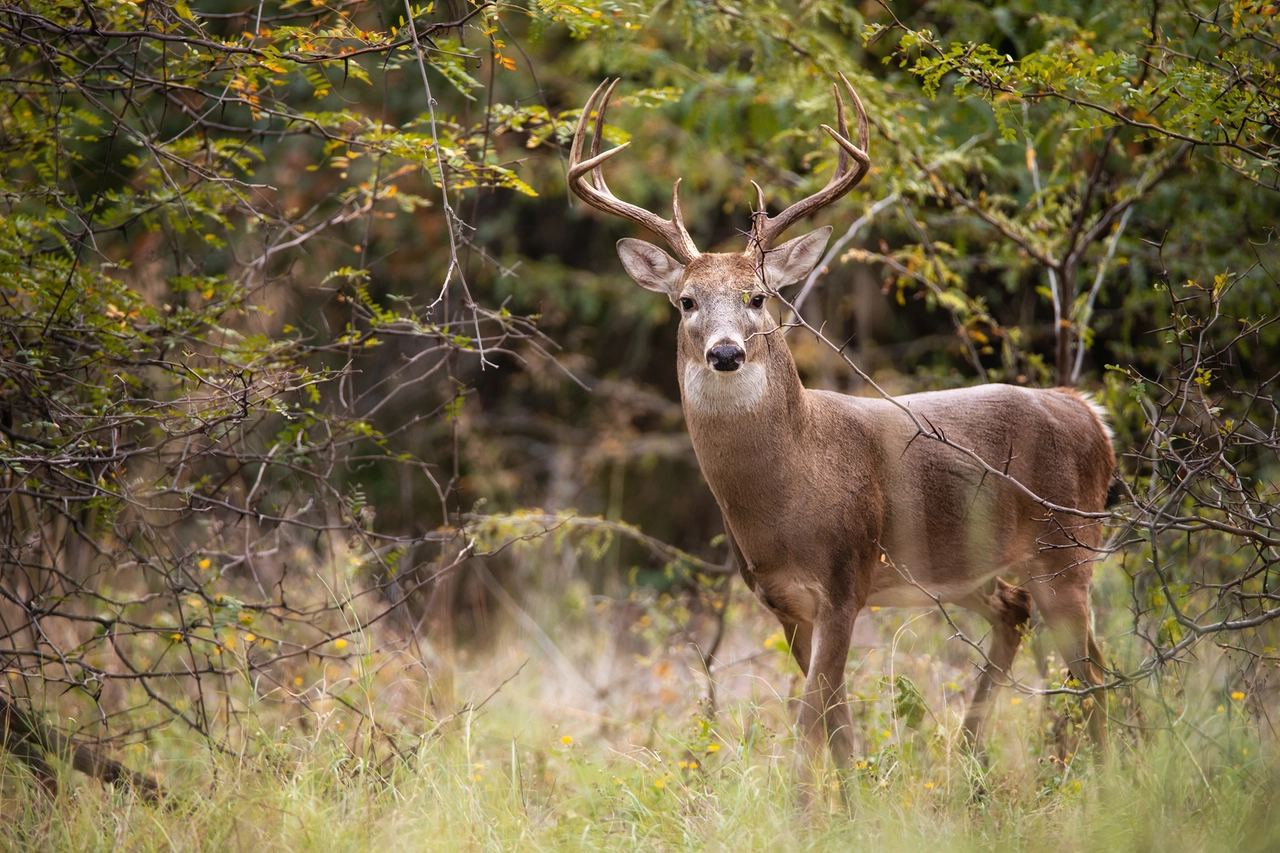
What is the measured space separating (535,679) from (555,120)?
12.6 feet

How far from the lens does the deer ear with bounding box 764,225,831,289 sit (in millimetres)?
5066

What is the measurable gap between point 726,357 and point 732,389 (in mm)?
278

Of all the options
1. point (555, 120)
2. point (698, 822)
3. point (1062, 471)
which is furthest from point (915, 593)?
point (555, 120)

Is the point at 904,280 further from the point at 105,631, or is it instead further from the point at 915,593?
the point at 105,631

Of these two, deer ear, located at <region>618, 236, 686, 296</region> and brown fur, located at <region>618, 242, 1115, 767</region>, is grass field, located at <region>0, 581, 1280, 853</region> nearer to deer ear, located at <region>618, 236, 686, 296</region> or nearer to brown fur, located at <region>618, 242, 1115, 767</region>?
brown fur, located at <region>618, 242, 1115, 767</region>

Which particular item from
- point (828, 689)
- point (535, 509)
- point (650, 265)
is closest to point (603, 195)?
point (650, 265)

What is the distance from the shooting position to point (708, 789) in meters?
4.19

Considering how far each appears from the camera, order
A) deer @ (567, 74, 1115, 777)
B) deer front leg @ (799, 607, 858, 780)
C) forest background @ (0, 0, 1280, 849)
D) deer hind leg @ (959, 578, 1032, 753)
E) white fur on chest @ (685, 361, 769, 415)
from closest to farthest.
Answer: forest background @ (0, 0, 1280, 849), deer front leg @ (799, 607, 858, 780), deer @ (567, 74, 1115, 777), white fur on chest @ (685, 361, 769, 415), deer hind leg @ (959, 578, 1032, 753)

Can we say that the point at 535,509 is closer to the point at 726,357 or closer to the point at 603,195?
the point at 603,195

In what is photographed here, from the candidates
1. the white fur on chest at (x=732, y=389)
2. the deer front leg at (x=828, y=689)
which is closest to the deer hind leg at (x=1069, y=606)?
the deer front leg at (x=828, y=689)

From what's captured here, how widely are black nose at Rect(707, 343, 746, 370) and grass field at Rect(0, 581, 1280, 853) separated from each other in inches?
50.2

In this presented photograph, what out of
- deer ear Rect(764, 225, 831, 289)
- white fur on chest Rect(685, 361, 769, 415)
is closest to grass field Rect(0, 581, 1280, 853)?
white fur on chest Rect(685, 361, 769, 415)

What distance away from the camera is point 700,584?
6469mm

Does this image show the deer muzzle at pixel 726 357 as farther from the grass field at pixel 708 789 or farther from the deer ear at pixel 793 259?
the grass field at pixel 708 789
